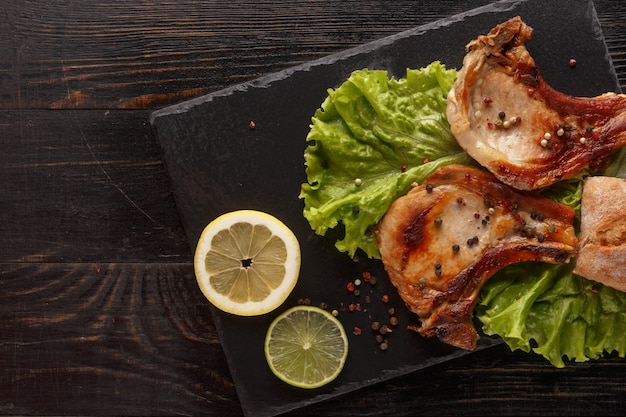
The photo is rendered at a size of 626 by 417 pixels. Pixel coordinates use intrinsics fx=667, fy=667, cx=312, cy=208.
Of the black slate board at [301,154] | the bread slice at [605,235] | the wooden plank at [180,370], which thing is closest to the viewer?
the bread slice at [605,235]

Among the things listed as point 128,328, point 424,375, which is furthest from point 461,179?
point 128,328

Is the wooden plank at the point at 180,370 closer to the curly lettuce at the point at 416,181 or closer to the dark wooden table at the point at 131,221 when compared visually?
the dark wooden table at the point at 131,221

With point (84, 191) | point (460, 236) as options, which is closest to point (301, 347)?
point (460, 236)

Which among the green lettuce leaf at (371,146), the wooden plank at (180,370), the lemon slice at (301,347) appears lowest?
the wooden plank at (180,370)

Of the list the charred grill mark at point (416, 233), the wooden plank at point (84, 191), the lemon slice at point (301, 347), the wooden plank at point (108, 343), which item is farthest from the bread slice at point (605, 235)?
the wooden plank at point (84, 191)

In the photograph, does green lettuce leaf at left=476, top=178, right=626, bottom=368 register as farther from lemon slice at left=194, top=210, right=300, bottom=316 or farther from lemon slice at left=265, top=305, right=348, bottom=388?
lemon slice at left=194, top=210, right=300, bottom=316

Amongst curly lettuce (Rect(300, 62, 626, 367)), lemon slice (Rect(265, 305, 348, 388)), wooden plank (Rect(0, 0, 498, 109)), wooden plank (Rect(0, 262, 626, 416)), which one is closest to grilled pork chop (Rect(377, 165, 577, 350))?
curly lettuce (Rect(300, 62, 626, 367))

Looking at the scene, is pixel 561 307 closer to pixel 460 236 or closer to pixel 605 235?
pixel 605 235
